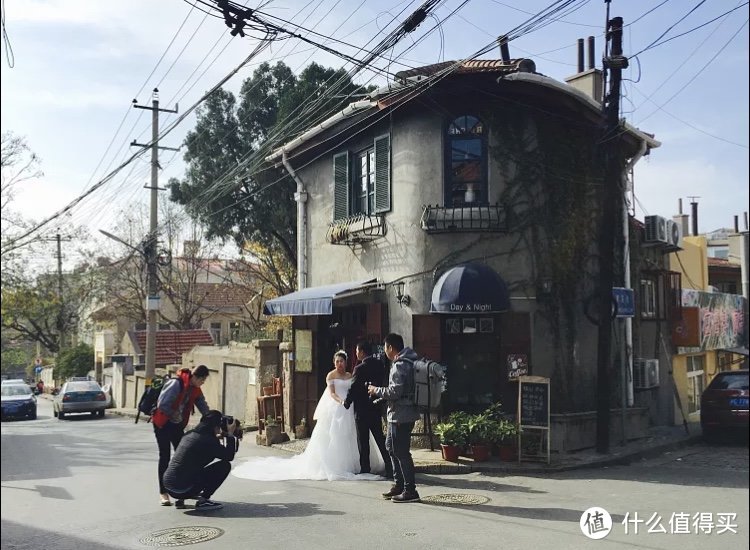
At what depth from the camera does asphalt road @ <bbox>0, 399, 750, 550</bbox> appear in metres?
6.77

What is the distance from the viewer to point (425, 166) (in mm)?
12797

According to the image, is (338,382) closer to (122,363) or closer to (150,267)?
(150,267)

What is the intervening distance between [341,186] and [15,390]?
22.7m

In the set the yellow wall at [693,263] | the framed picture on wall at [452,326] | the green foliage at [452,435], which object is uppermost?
the yellow wall at [693,263]

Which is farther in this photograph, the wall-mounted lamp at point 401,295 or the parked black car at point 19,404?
the parked black car at point 19,404

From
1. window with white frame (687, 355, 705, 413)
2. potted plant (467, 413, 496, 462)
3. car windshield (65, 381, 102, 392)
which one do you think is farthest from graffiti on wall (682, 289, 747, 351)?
car windshield (65, 381, 102, 392)

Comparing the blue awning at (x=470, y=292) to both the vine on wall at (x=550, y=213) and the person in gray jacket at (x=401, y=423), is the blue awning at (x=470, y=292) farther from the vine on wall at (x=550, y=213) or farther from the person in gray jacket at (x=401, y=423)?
the person in gray jacket at (x=401, y=423)

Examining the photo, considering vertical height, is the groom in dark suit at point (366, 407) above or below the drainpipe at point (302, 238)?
below

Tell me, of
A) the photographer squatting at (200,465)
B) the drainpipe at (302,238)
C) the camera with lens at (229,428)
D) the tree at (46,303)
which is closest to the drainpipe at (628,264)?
the drainpipe at (302,238)

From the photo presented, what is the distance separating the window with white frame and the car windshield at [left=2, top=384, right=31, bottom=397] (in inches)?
1032

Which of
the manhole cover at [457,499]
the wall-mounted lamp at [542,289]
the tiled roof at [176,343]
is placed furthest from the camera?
the tiled roof at [176,343]

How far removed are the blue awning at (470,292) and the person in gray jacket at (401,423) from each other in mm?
3033

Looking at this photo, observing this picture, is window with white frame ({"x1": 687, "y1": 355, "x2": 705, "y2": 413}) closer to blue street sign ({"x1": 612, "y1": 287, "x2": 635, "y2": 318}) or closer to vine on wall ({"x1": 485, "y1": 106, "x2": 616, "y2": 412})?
blue street sign ({"x1": 612, "y1": 287, "x2": 635, "y2": 318})

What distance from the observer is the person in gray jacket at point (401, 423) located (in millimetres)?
8578
